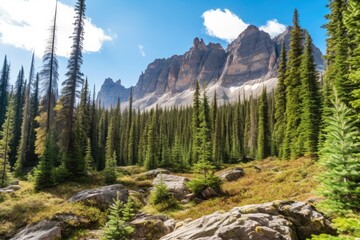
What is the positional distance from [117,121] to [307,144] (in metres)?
70.2

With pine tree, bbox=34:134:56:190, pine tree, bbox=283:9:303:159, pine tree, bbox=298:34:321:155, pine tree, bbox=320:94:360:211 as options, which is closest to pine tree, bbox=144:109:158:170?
pine tree, bbox=283:9:303:159

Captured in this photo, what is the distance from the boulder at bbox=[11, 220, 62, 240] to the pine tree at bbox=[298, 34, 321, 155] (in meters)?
26.3

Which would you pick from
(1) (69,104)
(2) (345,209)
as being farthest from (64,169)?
(2) (345,209)

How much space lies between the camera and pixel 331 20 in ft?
95.1

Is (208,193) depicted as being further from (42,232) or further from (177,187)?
(42,232)

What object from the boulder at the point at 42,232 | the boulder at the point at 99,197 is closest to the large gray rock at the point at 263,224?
the boulder at the point at 42,232

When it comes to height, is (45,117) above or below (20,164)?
above

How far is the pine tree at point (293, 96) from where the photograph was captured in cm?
3656

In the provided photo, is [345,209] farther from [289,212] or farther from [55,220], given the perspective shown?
[55,220]

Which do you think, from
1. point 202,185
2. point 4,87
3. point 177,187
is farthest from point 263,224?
point 4,87

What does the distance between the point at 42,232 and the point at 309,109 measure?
29.5 m

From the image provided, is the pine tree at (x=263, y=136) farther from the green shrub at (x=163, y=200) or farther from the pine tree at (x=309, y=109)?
the green shrub at (x=163, y=200)

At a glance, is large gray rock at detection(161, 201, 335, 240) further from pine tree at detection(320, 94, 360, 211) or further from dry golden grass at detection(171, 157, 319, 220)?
dry golden grass at detection(171, 157, 319, 220)

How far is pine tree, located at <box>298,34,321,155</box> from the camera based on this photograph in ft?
102
